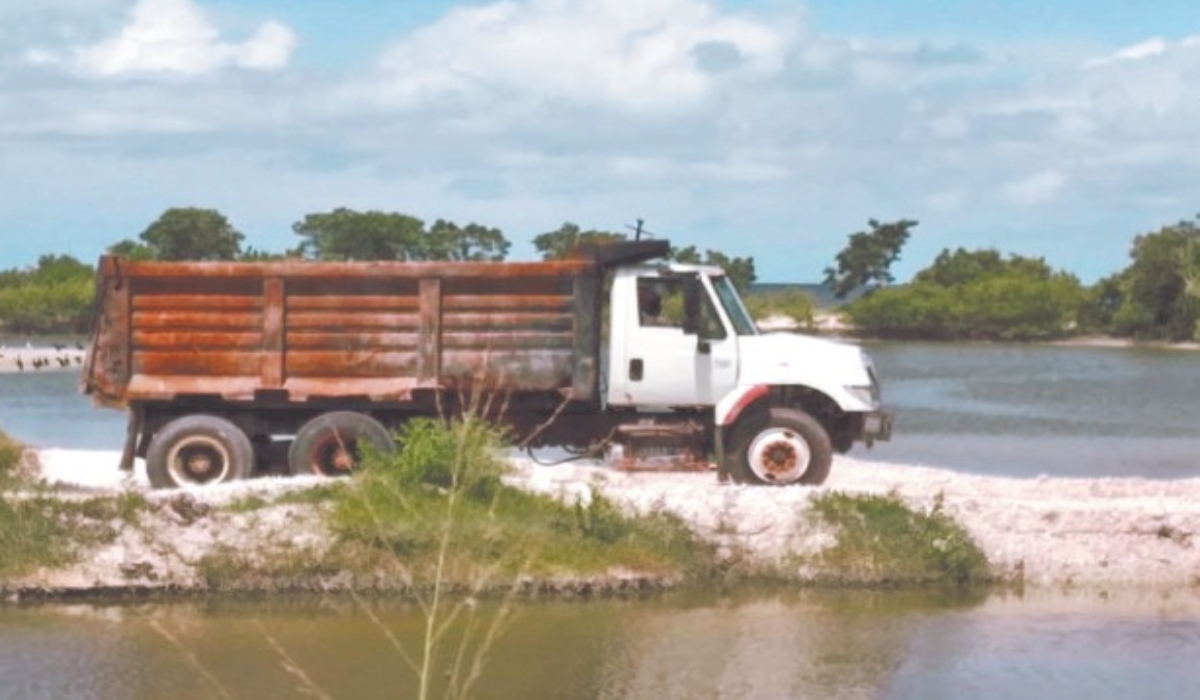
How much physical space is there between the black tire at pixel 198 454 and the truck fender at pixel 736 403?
4.66 meters

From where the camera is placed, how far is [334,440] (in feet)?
62.5

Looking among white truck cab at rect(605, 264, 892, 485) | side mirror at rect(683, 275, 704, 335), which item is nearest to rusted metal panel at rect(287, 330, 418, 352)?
white truck cab at rect(605, 264, 892, 485)

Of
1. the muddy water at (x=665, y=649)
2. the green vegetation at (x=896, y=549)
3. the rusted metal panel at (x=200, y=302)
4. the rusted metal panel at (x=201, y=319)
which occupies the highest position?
the rusted metal panel at (x=200, y=302)

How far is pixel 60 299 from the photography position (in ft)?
413

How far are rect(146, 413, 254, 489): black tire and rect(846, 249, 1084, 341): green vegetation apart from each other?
114 metres

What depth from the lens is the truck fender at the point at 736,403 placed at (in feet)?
61.4

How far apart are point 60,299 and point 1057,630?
118m

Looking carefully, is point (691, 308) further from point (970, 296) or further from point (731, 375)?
point (970, 296)

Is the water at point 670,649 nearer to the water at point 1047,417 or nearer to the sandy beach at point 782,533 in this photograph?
the sandy beach at point 782,533

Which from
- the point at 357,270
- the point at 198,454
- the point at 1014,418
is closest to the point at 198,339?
the point at 198,454

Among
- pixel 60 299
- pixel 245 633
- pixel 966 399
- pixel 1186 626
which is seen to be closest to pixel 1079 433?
pixel 966 399

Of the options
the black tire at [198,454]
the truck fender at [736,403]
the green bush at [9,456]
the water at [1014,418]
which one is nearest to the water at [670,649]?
the truck fender at [736,403]

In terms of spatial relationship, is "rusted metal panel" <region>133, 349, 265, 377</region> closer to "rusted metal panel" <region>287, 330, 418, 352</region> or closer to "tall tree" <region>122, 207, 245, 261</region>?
"rusted metal panel" <region>287, 330, 418, 352</region>

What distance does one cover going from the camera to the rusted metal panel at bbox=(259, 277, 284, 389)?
62.2 ft
